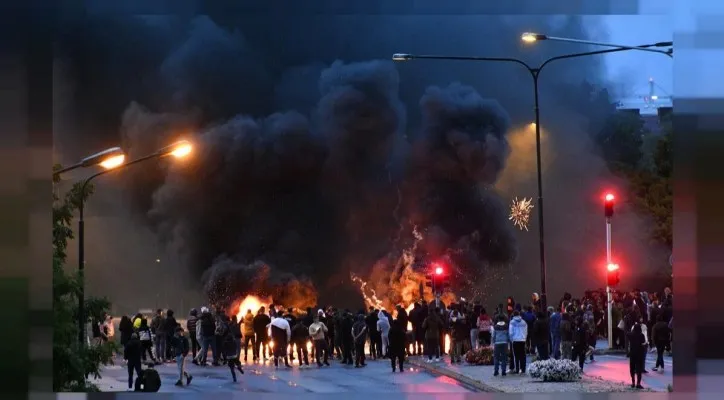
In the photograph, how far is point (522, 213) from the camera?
82.1 ft

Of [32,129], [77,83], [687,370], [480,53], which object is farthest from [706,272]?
[77,83]

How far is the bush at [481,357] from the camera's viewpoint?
2238 centimetres

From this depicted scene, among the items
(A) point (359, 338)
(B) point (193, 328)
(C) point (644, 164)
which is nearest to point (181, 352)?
(B) point (193, 328)

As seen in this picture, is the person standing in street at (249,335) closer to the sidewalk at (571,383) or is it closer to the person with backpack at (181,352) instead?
the person with backpack at (181,352)

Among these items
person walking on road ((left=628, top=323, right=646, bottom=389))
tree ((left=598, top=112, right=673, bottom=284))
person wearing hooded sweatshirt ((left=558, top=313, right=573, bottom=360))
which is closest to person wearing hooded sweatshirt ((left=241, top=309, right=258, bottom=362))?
person wearing hooded sweatshirt ((left=558, top=313, right=573, bottom=360))

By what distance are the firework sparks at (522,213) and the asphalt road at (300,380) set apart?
5040 millimetres

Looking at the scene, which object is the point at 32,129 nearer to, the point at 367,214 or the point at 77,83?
the point at 77,83

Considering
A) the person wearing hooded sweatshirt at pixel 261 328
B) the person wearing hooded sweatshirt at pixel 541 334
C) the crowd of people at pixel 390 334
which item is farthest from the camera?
the person wearing hooded sweatshirt at pixel 261 328

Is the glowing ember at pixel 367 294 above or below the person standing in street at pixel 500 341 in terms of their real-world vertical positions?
above

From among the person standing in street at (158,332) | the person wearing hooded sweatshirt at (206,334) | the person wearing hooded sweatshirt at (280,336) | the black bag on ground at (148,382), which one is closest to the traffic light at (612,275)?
the person wearing hooded sweatshirt at (280,336)

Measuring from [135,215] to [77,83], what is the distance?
3489 mm

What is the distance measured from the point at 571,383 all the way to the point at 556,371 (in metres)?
0.45

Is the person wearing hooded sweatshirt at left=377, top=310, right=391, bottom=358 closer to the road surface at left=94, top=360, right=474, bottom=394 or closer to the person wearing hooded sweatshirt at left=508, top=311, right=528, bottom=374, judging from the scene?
the road surface at left=94, top=360, right=474, bottom=394

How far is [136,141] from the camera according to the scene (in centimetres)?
2430
